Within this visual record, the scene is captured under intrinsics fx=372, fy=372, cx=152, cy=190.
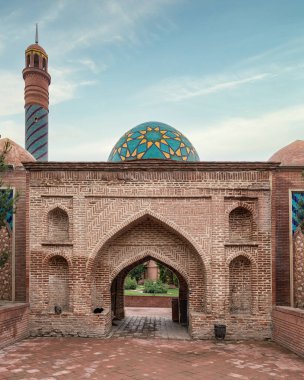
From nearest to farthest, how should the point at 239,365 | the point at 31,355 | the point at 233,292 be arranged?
1. the point at 239,365
2. the point at 31,355
3. the point at 233,292

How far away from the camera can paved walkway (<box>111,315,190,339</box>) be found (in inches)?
362

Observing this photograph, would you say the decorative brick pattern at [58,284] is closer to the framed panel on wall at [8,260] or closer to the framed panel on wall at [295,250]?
the framed panel on wall at [8,260]

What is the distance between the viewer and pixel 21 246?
944cm

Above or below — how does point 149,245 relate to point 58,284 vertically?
above

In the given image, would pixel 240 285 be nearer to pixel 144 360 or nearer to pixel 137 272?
pixel 144 360

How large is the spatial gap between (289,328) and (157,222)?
12.3 ft

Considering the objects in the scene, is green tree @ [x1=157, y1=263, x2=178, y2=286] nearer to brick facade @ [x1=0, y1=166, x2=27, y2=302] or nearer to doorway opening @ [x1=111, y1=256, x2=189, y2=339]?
doorway opening @ [x1=111, y1=256, x2=189, y2=339]

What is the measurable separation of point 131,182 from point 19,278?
3.73 m

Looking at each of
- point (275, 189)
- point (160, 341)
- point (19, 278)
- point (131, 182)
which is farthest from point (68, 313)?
point (275, 189)

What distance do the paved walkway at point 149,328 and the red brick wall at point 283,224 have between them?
2623mm

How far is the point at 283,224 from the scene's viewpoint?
30.5ft

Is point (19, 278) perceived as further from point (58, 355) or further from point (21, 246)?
point (58, 355)

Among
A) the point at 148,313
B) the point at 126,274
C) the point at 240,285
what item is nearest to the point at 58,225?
the point at 126,274

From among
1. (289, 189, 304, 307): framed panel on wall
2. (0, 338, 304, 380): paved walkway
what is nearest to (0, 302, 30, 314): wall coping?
(0, 338, 304, 380): paved walkway
